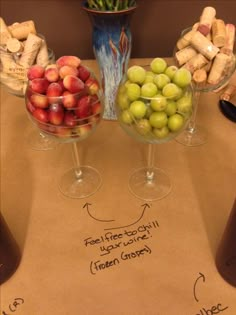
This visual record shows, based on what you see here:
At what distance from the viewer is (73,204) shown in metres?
0.61

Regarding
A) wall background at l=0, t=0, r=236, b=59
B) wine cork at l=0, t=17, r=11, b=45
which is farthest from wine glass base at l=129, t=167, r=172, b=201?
wall background at l=0, t=0, r=236, b=59

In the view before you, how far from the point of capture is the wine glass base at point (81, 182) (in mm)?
639

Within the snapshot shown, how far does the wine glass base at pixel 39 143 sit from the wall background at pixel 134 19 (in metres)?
0.46

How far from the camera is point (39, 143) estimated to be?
765mm

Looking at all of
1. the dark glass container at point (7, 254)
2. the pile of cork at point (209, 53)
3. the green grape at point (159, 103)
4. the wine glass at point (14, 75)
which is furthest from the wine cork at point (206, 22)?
the dark glass container at point (7, 254)

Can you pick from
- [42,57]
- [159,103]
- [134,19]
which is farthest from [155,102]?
[134,19]

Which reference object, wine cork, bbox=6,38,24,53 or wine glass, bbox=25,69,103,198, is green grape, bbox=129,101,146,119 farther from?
wine cork, bbox=6,38,24,53

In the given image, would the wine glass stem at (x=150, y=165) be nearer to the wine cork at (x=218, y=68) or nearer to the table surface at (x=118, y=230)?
the table surface at (x=118, y=230)

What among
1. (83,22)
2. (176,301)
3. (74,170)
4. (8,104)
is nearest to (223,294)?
(176,301)

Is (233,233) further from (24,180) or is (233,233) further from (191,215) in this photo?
(24,180)

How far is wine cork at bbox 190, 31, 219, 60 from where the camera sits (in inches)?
Answer: 24.9

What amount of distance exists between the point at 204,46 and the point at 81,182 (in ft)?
1.25

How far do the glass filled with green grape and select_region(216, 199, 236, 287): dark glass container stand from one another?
0.58 ft

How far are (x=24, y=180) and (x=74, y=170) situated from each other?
0.36 feet
